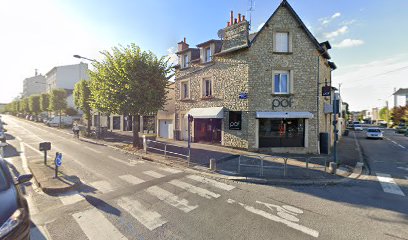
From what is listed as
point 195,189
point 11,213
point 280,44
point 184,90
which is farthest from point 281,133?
point 11,213

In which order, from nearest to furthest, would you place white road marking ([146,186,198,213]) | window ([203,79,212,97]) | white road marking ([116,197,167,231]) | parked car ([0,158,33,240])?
parked car ([0,158,33,240]) < white road marking ([116,197,167,231]) < white road marking ([146,186,198,213]) < window ([203,79,212,97])

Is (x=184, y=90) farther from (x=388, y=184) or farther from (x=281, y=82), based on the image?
(x=388, y=184)

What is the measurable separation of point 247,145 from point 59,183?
35.7 ft

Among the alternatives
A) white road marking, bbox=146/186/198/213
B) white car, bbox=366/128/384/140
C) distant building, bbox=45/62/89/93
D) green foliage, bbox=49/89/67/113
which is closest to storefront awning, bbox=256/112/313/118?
white road marking, bbox=146/186/198/213

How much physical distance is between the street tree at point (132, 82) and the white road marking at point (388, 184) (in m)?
A: 13.1

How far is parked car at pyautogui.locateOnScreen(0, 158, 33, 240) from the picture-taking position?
300 cm

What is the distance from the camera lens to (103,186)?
7238 mm

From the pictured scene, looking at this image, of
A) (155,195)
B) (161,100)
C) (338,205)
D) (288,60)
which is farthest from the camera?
(161,100)

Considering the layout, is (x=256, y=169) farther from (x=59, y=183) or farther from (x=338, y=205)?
(x=59, y=183)

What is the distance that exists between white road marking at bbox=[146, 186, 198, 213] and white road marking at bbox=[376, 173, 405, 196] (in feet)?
23.6

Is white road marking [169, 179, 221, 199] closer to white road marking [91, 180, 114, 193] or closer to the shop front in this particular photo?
white road marking [91, 180, 114, 193]

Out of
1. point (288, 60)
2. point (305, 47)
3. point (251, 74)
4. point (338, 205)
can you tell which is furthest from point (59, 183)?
point (305, 47)

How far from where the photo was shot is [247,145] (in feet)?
46.6

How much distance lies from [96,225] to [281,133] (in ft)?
41.2
